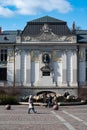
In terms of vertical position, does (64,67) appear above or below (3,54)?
below

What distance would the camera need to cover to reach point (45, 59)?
266 feet

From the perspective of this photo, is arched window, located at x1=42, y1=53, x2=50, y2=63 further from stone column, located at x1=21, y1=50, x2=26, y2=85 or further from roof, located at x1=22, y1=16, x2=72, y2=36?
roof, located at x1=22, y1=16, x2=72, y2=36

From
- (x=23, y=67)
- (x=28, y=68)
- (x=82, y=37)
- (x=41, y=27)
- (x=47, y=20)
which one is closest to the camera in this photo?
(x=41, y=27)

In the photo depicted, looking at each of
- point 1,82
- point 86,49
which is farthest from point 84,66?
point 1,82

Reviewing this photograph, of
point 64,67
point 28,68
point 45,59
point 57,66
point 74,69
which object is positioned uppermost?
point 45,59

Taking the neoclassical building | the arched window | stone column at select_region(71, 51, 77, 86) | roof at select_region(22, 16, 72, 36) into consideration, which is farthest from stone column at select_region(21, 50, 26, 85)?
stone column at select_region(71, 51, 77, 86)

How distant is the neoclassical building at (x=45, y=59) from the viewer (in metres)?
80.0

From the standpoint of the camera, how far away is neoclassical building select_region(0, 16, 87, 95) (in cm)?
8000

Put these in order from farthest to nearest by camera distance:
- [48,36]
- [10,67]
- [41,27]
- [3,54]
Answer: [3,54]
[10,67]
[48,36]
[41,27]

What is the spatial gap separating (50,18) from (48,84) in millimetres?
11971

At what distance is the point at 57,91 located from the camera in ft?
262

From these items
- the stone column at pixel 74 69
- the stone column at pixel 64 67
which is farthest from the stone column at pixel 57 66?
the stone column at pixel 74 69

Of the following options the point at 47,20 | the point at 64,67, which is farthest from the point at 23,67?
the point at 47,20

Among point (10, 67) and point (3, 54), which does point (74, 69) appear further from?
point (3, 54)
